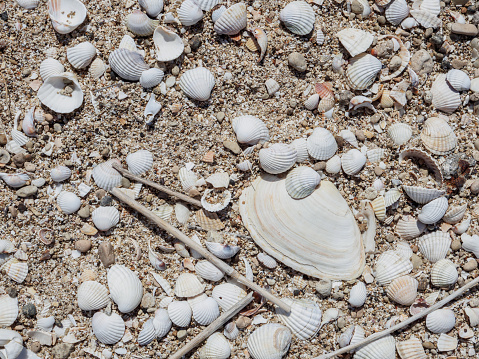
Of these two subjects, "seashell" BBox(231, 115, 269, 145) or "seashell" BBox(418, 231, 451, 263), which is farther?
"seashell" BBox(418, 231, 451, 263)

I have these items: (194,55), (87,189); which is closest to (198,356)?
(87,189)

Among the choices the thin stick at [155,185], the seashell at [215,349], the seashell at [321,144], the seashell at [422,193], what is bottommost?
the seashell at [215,349]

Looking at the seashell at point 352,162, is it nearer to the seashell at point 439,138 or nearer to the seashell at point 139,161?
the seashell at point 439,138

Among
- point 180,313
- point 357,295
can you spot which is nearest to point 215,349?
point 180,313

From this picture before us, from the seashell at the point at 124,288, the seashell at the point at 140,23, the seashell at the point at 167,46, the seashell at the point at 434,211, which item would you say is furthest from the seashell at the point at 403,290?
the seashell at the point at 140,23

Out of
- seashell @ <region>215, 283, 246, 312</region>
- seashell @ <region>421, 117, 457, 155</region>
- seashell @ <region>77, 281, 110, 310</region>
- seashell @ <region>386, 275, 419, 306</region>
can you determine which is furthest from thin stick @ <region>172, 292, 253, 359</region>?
seashell @ <region>421, 117, 457, 155</region>

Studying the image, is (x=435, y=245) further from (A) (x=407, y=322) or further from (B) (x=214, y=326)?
(B) (x=214, y=326)

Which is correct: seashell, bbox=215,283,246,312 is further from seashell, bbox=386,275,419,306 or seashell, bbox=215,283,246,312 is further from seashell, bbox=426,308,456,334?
seashell, bbox=426,308,456,334
